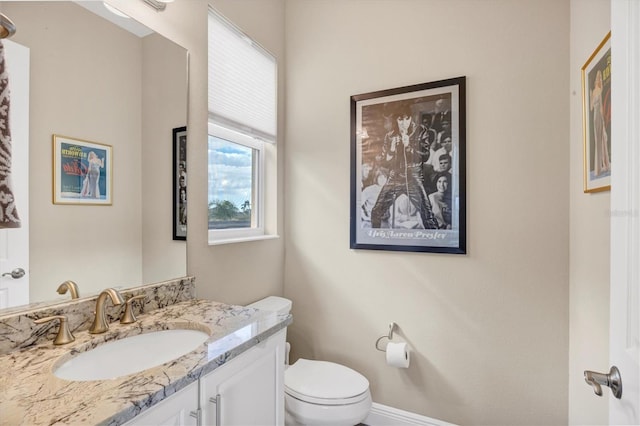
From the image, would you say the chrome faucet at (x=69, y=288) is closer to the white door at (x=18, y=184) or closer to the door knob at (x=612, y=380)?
the white door at (x=18, y=184)

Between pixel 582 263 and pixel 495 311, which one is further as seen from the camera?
pixel 495 311

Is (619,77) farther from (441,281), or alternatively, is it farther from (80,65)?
(80,65)

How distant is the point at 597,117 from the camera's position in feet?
3.80

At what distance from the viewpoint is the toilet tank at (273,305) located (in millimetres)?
1894

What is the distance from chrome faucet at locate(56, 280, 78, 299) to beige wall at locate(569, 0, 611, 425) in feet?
6.04

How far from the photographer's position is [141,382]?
0.78 meters

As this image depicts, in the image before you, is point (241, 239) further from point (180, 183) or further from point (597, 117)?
point (597, 117)

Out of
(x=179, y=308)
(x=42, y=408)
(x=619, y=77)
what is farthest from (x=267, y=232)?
(x=619, y=77)

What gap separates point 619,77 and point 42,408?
4.56 feet

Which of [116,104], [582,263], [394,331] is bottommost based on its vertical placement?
[394,331]

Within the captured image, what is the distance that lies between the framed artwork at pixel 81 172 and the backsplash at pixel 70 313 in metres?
0.35

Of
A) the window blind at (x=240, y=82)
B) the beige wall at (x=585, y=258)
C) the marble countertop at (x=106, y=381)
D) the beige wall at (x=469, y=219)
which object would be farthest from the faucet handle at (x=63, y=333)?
the beige wall at (x=585, y=258)

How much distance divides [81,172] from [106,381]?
0.74 meters

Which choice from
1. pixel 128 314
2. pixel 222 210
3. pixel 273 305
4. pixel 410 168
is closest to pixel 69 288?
pixel 128 314
